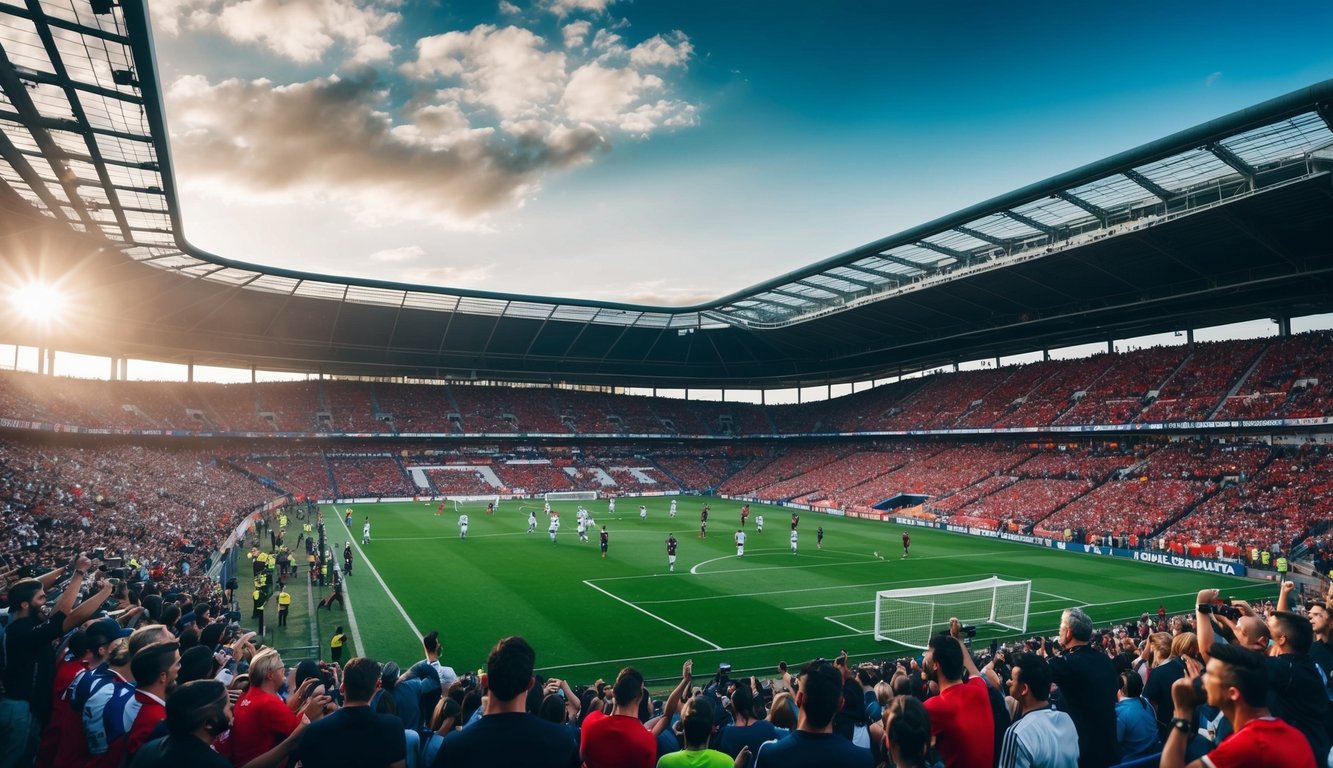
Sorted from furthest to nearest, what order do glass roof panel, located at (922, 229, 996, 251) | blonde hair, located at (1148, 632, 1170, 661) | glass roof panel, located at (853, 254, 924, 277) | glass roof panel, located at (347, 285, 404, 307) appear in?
glass roof panel, located at (347, 285, 404, 307)
glass roof panel, located at (853, 254, 924, 277)
glass roof panel, located at (922, 229, 996, 251)
blonde hair, located at (1148, 632, 1170, 661)

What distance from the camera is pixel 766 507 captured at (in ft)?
190

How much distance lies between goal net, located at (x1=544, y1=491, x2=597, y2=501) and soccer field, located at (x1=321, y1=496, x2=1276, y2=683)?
17971 mm

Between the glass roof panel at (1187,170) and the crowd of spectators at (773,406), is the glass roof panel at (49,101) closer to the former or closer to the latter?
the crowd of spectators at (773,406)

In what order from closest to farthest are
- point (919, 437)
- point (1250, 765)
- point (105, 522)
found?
point (1250, 765), point (105, 522), point (919, 437)

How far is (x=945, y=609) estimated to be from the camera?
23297 millimetres

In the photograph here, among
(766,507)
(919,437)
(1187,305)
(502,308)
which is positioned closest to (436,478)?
(502,308)

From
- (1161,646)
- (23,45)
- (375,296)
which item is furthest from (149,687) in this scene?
(375,296)

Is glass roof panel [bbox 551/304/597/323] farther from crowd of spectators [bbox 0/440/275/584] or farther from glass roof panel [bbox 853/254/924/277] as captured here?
crowd of spectators [bbox 0/440/275/584]

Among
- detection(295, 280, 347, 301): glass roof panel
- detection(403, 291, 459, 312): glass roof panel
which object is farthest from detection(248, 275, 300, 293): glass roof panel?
detection(403, 291, 459, 312): glass roof panel

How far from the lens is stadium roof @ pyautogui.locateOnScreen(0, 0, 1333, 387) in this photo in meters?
20.3

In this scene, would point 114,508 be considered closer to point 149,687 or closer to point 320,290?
point 320,290

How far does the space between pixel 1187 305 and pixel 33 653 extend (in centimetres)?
5603

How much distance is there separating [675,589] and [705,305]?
34.6 metres

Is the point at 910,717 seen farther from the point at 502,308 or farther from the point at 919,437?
the point at 919,437
